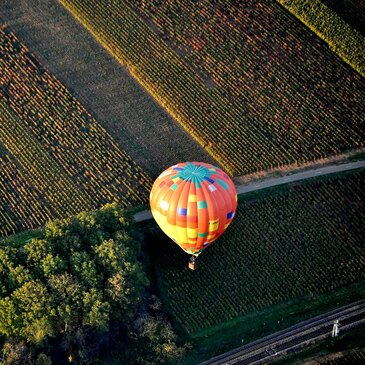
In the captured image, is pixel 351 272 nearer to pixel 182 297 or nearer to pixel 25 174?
pixel 182 297

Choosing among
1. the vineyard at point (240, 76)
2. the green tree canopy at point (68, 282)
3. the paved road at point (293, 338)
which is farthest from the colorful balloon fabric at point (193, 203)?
the vineyard at point (240, 76)

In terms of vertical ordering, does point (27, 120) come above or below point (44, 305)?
above

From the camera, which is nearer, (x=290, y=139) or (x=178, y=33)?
(x=290, y=139)

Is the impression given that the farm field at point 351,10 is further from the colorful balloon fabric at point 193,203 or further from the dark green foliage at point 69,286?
the dark green foliage at point 69,286

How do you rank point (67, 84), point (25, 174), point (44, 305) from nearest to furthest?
point (44, 305) < point (25, 174) < point (67, 84)

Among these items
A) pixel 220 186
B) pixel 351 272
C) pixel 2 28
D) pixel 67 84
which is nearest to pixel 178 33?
pixel 67 84

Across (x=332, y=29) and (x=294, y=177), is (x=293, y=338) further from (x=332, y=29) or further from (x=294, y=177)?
(x=332, y=29)

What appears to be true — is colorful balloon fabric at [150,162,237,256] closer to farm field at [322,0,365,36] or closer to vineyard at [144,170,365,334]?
vineyard at [144,170,365,334]
